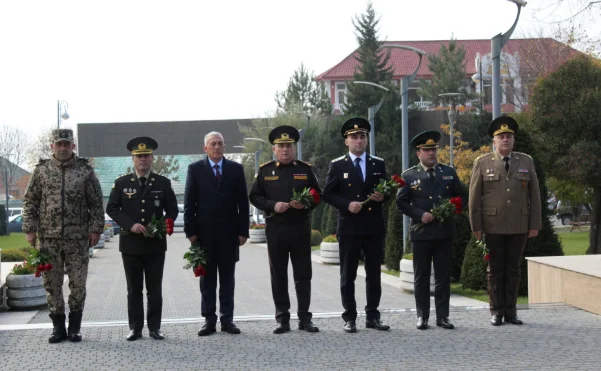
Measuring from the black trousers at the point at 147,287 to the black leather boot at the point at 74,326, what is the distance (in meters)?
0.50

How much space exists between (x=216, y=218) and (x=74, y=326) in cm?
179

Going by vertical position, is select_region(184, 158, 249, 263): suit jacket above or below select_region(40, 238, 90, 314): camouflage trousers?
above

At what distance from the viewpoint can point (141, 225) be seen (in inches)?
353

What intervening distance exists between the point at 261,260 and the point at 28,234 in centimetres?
2004

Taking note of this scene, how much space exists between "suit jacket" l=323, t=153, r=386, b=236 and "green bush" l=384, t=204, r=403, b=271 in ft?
42.6

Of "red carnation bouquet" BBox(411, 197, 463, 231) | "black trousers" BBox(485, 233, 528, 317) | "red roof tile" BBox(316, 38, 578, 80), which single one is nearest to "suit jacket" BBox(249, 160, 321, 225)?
"red carnation bouquet" BBox(411, 197, 463, 231)

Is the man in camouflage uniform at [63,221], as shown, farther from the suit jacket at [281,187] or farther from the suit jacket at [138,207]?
the suit jacket at [281,187]

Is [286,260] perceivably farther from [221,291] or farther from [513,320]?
[513,320]

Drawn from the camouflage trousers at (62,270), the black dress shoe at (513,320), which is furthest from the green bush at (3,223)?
the black dress shoe at (513,320)

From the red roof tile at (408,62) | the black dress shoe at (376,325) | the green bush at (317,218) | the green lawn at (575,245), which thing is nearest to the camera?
the black dress shoe at (376,325)

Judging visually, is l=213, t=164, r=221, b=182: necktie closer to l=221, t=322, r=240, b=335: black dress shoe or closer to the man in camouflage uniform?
the man in camouflage uniform

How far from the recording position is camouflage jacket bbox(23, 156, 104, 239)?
8998 millimetres

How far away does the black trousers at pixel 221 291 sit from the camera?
9273 mm

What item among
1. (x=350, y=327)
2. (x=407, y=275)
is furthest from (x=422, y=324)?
(x=407, y=275)
